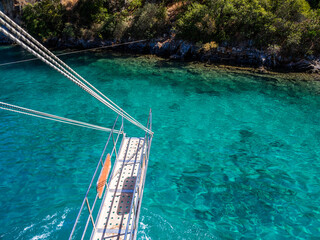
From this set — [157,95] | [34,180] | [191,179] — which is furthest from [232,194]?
[157,95]

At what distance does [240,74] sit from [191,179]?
16.4m

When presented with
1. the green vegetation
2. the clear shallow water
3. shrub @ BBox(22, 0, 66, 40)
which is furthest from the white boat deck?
shrub @ BBox(22, 0, 66, 40)

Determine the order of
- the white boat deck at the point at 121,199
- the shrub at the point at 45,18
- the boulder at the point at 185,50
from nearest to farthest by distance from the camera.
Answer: the white boat deck at the point at 121,199, the boulder at the point at 185,50, the shrub at the point at 45,18

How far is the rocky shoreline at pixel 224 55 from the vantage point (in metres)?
23.7

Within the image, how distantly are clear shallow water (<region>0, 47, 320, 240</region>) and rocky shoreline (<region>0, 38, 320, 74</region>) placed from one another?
3.79 m

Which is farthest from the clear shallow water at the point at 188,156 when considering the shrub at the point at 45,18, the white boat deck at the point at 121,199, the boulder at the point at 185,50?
the shrub at the point at 45,18

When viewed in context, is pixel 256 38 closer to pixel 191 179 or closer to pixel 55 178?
pixel 191 179

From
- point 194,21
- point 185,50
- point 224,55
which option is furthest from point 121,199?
point 194,21

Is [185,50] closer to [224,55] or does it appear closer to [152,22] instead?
[224,55]

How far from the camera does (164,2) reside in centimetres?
3228

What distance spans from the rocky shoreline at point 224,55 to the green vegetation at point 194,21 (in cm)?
96

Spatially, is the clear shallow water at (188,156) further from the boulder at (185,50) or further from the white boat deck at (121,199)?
the boulder at (185,50)

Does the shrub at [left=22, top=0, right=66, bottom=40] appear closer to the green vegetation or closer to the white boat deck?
the green vegetation

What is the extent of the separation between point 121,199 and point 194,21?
1058 inches
